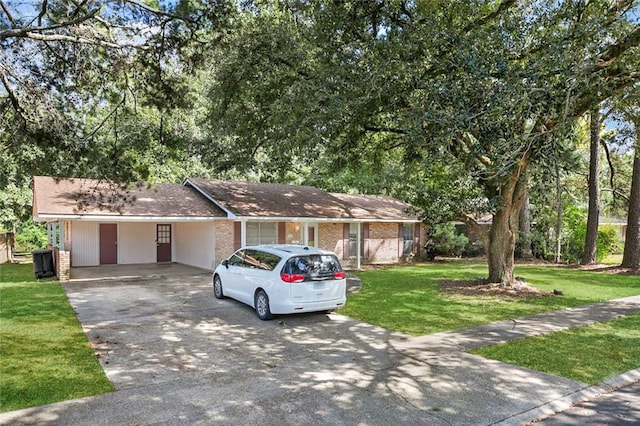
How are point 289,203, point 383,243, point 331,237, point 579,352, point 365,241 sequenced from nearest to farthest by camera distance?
1. point 579,352
2. point 289,203
3. point 331,237
4. point 365,241
5. point 383,243

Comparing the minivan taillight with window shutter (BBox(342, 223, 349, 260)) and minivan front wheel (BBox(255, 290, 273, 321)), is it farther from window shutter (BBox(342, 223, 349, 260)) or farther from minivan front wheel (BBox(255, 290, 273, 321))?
window shutter (BBox(342, 223, 349, 260))

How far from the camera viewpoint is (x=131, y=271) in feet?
60.4

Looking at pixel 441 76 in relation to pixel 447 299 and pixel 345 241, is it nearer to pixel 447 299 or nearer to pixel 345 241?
pixel 447 299

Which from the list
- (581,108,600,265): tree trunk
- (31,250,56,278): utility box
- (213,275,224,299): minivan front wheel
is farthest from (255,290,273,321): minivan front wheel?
(581,108,600,265): tree trunk

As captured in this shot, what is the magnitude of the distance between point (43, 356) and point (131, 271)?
12.0m

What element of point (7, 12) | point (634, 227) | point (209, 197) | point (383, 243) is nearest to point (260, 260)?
point (7, 12)

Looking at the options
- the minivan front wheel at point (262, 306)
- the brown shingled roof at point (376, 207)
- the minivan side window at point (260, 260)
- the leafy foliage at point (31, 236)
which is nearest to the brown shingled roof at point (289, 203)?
the brown shingled roof at point (376, 207)

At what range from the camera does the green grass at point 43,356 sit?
5473mm

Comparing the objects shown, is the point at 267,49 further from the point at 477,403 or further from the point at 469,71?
the point at 477,403

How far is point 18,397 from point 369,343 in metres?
5.27

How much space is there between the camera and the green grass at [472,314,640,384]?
257 inches

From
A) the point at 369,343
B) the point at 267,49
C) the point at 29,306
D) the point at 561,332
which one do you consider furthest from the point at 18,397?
the point at 267,49

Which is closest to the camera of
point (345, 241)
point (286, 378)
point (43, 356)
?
point (286, 378)

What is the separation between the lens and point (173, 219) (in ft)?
56.6
